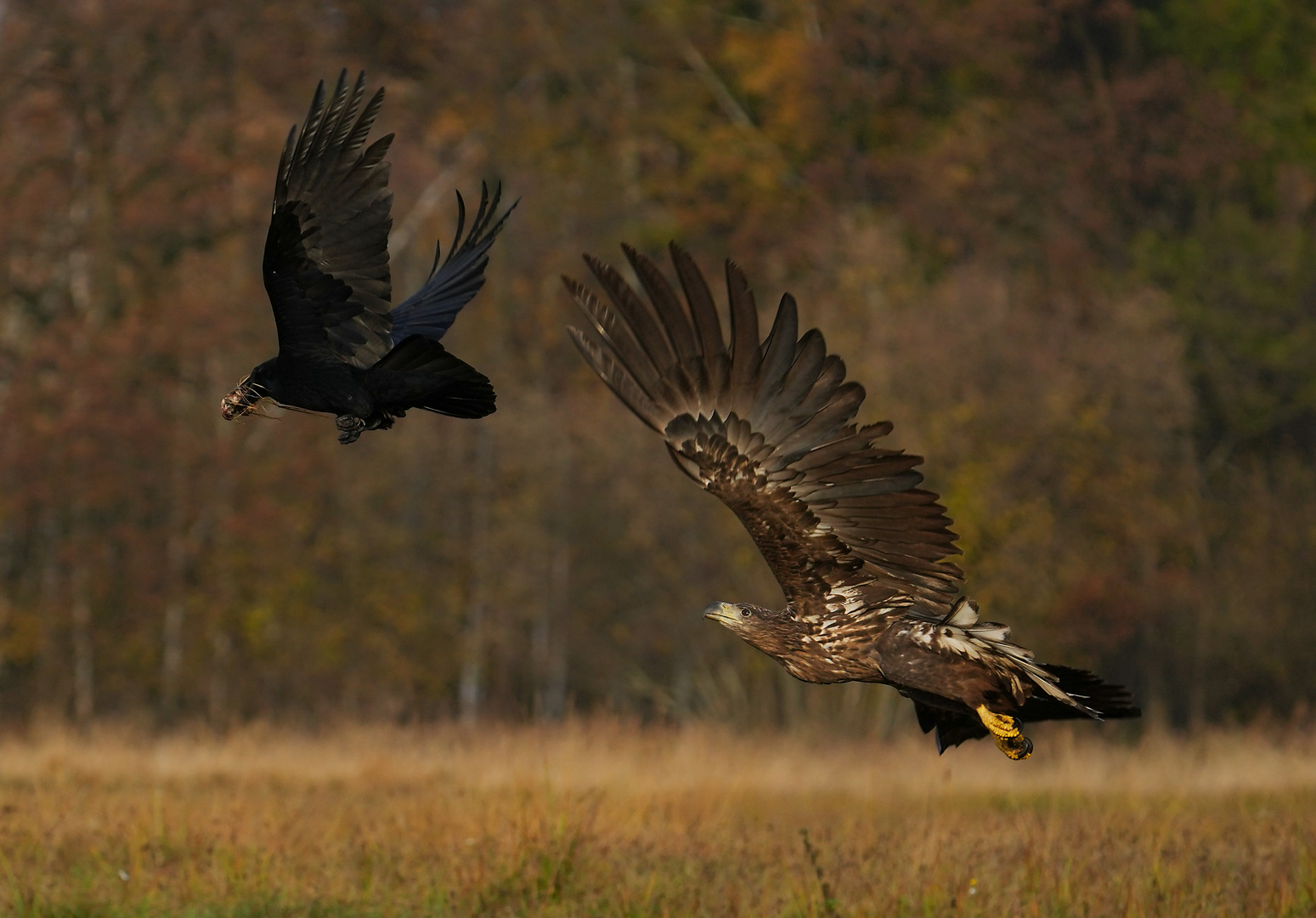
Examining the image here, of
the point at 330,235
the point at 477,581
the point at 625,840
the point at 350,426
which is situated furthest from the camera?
the point at 477,581

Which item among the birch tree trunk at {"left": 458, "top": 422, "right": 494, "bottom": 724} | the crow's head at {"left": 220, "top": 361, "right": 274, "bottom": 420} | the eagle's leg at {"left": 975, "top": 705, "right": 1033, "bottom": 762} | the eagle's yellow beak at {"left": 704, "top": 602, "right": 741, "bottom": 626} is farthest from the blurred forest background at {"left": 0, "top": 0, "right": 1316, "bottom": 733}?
the crow's head at {"left": 220, "top": 361, "right": 274, "bottom": 420}

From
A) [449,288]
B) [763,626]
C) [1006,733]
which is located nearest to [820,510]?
[763,626]

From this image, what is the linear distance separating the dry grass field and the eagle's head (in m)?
1.33

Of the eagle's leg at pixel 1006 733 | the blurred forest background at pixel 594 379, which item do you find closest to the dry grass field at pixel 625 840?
the eagle's leg at pixel 1006 733

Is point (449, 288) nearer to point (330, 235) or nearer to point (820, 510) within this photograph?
point (330, 235)

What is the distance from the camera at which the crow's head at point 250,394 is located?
704 centimetres

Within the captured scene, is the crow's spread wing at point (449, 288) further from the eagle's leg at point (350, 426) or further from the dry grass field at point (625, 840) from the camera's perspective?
the dry grass field at point (625, 840)

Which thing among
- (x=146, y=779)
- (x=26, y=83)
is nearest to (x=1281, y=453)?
(x=26, y=83)

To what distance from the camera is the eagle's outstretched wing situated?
274 inches

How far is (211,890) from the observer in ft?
28.7

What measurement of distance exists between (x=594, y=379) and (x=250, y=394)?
25.0m

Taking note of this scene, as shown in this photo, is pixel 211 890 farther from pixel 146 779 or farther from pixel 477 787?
pixel 146 779

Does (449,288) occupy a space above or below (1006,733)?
above

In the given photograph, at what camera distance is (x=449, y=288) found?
308 inches
